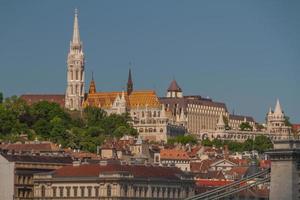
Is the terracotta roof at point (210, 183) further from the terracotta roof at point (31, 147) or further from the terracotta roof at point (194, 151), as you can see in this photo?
the terracotta roof at point (194, 151)

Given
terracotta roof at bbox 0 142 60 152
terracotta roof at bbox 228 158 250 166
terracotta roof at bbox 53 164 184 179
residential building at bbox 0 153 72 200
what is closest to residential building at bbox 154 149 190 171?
terracotta roof at bbox 228 158 250 166

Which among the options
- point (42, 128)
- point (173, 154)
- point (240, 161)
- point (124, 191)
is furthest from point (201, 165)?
point (124, 191)

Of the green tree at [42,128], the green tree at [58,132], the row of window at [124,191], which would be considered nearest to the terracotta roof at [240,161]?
the green tree at [58,132]

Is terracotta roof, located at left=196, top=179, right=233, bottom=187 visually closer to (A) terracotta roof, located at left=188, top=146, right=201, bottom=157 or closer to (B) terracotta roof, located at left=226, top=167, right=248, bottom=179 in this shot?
(B) terracotta roof, located at left=226, top=167, right=248, bottom=179

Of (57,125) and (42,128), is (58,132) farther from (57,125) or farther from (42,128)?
(57,125)

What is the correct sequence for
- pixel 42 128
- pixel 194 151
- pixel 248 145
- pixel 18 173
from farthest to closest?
pixel 248 145
pixel 194 151
pixel 42 128
pixel 18 173

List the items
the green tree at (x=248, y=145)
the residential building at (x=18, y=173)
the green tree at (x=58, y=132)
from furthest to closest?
the green tree at (x=248, y=145) → the green tree at (x=58, y=132) → the residential building at (x=18, y=173)

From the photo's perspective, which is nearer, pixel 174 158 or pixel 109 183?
pixel 109 183

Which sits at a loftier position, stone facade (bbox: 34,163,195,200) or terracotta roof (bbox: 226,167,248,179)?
terracotta roof (bbox: 226,167,248,179)
